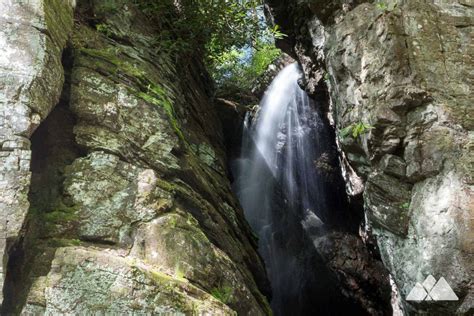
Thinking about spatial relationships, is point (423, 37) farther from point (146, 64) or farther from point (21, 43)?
point (21, 43)

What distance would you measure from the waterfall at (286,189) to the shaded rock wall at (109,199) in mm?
3789

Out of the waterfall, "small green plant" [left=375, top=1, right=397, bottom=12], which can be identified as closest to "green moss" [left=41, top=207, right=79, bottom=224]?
"small green plant" [left=375, top=1, right=397, bottom=12]

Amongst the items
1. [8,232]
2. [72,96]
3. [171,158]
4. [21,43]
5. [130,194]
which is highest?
[21,43]

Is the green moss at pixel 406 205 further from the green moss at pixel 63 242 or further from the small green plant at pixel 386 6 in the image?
the green moss at pixel 63 242

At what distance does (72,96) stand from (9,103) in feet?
4.34

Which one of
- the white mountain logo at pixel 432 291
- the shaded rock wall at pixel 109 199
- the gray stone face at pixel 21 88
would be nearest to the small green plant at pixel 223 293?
the shaded rock wall at pixel 109 199

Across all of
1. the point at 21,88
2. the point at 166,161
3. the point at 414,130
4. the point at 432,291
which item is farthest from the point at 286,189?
the point at 21,88

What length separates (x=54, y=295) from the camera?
148 inches

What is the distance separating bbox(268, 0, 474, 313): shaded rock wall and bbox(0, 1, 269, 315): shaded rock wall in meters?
2.66

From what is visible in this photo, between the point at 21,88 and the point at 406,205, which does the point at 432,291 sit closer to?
the point at 406,205

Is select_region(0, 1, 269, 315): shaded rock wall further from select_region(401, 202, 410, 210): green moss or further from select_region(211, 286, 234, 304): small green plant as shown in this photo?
select_region(401, 202, 410, 210): green moss

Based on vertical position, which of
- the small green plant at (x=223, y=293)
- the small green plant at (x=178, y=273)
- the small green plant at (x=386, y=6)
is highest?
the small green plant at (x=386, y=6)

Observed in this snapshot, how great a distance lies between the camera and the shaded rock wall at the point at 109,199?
3.92m

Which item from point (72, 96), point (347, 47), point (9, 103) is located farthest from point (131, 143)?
point (347, 47)
